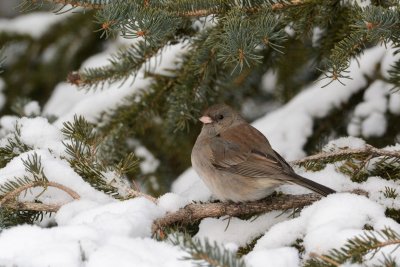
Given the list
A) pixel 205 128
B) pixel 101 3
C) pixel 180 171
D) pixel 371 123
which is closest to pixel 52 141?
pixel 101 3

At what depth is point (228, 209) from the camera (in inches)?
90.1

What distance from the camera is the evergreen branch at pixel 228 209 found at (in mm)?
2215

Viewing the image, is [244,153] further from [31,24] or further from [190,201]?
[31,24]

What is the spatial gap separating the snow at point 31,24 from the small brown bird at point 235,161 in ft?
5.29

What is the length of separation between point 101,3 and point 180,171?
1654 mm

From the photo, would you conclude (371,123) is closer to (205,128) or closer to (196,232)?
(205,128)

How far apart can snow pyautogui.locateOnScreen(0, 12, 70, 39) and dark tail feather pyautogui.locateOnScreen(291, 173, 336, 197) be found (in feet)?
8.17

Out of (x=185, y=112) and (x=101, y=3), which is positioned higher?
(x=101, y=3)

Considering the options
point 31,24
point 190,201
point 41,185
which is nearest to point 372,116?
point 190,201

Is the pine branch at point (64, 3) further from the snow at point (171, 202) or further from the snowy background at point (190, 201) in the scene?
the snow at point (171, 202)

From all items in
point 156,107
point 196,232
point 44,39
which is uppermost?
point 44,39

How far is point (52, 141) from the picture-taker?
2.61 m

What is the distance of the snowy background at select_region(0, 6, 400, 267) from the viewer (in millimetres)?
1665

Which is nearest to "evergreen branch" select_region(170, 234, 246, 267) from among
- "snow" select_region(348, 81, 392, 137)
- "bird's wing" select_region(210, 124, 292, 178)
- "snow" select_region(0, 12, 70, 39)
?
"bird's wing" select_region(210, 124, 292, 178)
